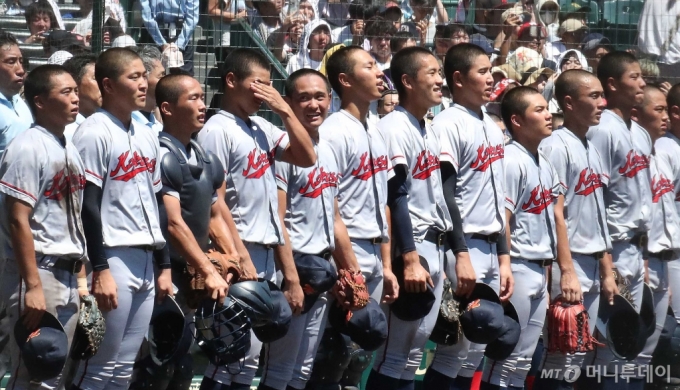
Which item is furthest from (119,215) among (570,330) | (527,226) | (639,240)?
(639,240)

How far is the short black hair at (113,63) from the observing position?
5.48m

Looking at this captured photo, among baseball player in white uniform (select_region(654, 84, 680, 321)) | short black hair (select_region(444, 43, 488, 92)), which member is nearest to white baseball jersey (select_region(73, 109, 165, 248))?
short black hair (select_region(444, 43, 488, 92))

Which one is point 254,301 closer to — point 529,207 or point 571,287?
point 529,207

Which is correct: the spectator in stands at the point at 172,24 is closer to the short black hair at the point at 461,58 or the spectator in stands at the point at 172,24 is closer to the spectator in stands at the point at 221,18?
the spectator in stands at the point at 221,18

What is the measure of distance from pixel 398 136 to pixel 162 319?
5.96 ft

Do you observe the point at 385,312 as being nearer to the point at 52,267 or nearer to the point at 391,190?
the point at 391,190

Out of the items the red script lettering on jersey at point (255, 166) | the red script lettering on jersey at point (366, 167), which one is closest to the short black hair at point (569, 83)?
the red script lettering on jersey at point (366, 167)

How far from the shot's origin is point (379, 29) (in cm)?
866

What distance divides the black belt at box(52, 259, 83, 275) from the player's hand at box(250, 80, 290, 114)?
4.44 feet

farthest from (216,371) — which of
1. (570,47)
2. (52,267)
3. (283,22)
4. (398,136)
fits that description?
(570,47)

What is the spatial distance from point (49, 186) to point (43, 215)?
137mm

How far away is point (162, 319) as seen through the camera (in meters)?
5.63

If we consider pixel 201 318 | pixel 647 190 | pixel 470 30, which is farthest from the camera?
pixel 470 30

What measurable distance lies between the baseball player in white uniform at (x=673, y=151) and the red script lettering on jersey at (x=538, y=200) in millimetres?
1589
